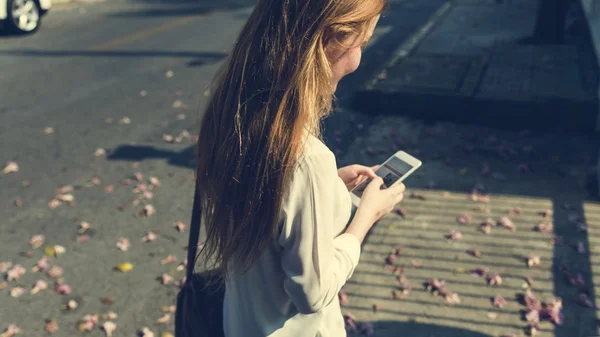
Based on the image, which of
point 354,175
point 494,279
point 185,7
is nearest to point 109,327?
point 354,175

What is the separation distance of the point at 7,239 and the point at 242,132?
14.4 ft

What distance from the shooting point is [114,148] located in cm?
719

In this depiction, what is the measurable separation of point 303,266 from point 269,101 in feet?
1.51

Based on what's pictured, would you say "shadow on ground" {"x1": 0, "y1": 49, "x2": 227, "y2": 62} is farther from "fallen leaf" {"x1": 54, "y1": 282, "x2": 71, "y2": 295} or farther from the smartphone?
the smartphone

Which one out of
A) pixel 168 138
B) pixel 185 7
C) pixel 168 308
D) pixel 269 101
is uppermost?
pixel 269 101

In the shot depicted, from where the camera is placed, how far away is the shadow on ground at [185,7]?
15104 millimetres

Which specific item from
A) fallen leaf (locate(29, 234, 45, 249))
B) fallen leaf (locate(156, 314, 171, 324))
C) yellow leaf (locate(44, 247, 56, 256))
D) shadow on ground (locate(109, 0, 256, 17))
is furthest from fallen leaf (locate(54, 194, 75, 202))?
shadow on ground (locate(109, 0, 256, 17))

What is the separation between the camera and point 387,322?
413cm

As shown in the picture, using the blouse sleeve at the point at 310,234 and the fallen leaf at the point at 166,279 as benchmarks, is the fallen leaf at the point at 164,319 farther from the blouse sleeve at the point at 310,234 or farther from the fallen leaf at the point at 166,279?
the blouse sleeve at the point at 310,234

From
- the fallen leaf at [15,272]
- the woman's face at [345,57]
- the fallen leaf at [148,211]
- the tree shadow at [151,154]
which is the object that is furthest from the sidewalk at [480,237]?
the woman's face at [345,57]

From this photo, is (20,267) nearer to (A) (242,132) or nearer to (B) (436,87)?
(A) (242,132)

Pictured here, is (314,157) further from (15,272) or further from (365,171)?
(15,272)

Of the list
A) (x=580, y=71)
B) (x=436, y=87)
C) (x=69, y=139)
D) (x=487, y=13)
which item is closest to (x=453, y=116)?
(x=436, y=87)

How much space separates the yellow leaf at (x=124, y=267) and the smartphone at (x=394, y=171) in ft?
10.00
